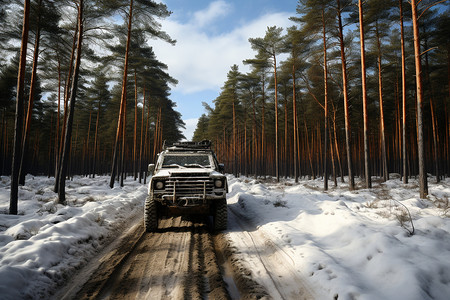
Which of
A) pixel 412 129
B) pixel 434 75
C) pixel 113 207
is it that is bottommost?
pixel 113 207

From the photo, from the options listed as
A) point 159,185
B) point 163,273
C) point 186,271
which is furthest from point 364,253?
point 159,185

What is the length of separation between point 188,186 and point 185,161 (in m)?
1.64

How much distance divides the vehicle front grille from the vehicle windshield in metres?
1.12

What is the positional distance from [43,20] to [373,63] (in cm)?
2110

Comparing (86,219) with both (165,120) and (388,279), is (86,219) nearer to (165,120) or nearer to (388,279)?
(388,279)

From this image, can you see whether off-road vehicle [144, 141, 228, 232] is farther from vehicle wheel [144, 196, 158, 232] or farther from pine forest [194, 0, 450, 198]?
pine forest [194, 0, 450, 198]

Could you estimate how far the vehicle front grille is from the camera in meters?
5.51

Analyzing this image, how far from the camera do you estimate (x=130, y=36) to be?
16078 millimetres

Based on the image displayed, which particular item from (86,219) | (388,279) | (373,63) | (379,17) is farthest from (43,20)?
(373,63)

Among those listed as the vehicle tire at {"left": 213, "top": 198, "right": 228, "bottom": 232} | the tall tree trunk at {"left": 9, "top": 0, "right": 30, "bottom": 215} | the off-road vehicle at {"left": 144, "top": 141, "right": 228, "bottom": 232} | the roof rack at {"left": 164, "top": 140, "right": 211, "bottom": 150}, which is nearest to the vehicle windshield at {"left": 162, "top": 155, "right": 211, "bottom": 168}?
the roof rack at {"left": 164, "top": 140, "right": 211, "bottom": 150}

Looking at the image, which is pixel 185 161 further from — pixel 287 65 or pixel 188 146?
pixel 287 65

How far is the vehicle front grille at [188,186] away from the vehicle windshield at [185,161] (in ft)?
3.67

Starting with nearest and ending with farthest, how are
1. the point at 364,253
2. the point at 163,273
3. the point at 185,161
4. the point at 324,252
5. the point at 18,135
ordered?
the point at 163,273, the point at 364,253, the point at 324,252, the point at 185,161, the point at 18,135

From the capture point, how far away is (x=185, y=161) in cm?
706
